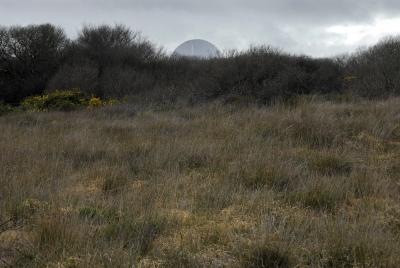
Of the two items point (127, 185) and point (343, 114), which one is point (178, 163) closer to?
point (127, 185)

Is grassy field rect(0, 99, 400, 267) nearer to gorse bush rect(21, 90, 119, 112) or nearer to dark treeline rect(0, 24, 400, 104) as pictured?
dark treeline rect(0, 24, 400, 104)

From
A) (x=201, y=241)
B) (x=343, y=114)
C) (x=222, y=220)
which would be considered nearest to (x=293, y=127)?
(x=343, y=114)

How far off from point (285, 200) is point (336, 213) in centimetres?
50

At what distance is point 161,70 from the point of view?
24.9m

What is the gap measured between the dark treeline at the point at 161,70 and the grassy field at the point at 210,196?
603cm

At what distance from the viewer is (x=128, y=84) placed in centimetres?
2028

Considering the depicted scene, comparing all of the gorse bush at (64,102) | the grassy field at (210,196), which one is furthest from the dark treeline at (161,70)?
the grassy field at (210,196)

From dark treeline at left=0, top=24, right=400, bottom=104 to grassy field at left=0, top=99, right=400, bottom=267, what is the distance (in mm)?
6029

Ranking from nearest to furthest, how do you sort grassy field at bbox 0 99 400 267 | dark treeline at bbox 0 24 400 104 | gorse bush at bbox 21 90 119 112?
grassy field at bbox 0 99 400 267 → dark treeline at bbox 0 24 400 104 → gorse bush at bbox 21 90 119 112

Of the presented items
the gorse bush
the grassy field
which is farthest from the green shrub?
the grassy field

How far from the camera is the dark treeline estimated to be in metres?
14.2

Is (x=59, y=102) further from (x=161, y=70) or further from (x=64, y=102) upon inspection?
(x=161, y=70)

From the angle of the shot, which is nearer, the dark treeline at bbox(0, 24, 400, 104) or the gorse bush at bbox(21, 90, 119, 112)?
the dark treeline at bbox(0, 24, 400, 104)

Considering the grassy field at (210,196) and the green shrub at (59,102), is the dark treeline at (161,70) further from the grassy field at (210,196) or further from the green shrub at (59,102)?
the grassy field at (210,196)
